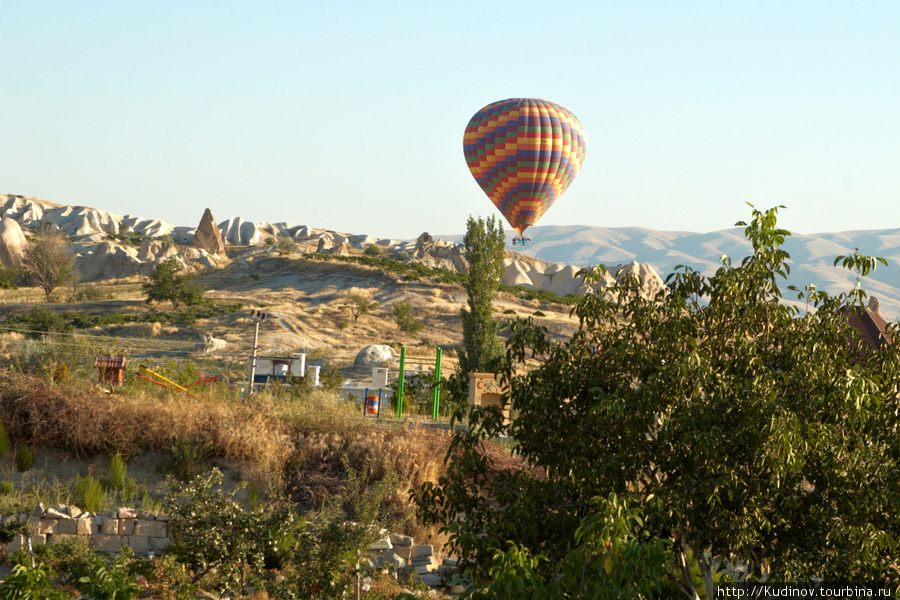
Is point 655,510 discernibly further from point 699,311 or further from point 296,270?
point 296,270

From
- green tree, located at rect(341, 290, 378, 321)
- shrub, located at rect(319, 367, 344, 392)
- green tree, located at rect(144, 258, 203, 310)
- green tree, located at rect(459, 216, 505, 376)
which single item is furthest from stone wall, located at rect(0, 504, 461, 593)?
green tree, located at rect(144, 258, 203, 310)

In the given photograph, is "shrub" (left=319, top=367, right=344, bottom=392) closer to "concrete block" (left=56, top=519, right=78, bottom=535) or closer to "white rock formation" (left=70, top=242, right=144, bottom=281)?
"concrete block" (left=56, top=519, right=78, bottom=535)

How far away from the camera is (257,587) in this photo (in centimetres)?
988

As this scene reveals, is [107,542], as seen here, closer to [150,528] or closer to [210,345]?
[150,528]

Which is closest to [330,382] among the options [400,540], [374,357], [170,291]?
[400,540]

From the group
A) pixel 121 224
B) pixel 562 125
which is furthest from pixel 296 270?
pixel 121 224

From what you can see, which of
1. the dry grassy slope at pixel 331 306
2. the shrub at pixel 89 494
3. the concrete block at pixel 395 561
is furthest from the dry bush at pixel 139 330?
the concrete block at pixel 395 561

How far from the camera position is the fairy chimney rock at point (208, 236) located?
246 ft

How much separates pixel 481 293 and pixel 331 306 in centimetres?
2017

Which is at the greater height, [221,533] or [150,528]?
[221,533]

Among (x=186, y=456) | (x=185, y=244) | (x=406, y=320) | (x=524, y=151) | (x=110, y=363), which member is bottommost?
(x=186, y=456)

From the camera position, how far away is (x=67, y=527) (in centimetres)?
1117

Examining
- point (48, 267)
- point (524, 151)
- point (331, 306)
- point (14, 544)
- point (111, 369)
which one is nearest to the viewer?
point (14, 544)

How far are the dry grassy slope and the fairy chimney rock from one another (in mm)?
9532
